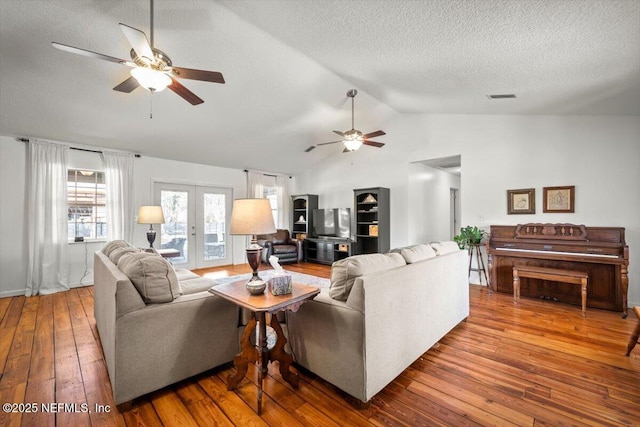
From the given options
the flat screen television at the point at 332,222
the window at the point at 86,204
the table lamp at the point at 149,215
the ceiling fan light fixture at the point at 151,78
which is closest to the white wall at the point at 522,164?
the flat screen television at the point at 332,222

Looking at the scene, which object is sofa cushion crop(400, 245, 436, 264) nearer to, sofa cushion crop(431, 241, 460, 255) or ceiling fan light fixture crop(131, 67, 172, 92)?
sofa cushion crop(431, 241, 460, 255)

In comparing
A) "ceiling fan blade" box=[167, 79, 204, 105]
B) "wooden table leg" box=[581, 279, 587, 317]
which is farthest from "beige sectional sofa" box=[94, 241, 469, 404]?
"wooden table leg" box=[581, 279, 587, 317]

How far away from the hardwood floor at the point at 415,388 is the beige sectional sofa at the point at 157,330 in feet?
0.52

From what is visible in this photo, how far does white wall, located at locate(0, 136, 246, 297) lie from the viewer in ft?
13.9

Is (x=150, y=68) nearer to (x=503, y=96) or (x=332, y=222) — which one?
(x=503, y=96)

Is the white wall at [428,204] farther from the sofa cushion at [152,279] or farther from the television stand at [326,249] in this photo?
the sofa cushion at [152,279]

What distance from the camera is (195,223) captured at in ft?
20.6

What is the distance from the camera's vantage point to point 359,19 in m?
2.43

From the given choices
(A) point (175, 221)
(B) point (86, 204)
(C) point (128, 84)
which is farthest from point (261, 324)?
(A) point (175, 221)

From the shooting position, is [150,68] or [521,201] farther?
[521,201]

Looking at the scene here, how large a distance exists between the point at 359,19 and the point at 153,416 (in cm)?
337

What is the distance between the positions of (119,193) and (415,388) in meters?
5.63

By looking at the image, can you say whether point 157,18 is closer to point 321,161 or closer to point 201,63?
point 201,63

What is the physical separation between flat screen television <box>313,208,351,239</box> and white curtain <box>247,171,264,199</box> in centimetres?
157
